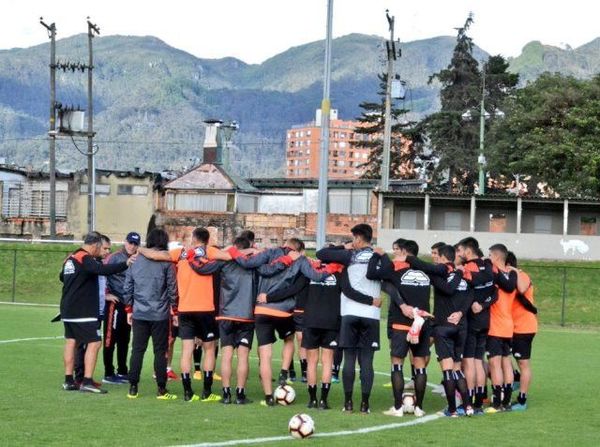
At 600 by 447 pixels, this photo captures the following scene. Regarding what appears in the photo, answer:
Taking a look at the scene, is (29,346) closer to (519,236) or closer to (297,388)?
(297,388)

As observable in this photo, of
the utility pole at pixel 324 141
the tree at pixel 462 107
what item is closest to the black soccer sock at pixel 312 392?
the utility pole at pixel 324 141

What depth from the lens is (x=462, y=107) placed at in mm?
86438

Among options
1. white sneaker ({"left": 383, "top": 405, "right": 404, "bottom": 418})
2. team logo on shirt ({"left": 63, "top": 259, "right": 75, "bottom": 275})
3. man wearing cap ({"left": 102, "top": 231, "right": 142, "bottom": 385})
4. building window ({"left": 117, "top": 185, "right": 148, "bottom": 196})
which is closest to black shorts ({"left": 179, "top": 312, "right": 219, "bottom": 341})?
team logo on shirt ({"left": 63, "top": 259, "right": 75, "bottom": 275})

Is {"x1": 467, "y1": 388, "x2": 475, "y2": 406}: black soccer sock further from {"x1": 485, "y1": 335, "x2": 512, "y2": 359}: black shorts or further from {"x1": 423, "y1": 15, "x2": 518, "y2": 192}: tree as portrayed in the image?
{"x1": 423, "y1": 15, "x2": 518, "y2": 192}: tree

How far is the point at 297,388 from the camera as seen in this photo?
1550 centimetres

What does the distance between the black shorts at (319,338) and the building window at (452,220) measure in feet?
153

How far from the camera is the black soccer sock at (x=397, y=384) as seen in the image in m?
12.8

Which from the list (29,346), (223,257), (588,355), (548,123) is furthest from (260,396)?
(548,123)

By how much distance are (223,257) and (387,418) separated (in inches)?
108

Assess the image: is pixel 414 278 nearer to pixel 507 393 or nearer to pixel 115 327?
pixel 507 393

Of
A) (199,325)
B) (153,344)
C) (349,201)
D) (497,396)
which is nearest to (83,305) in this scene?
(153,344)

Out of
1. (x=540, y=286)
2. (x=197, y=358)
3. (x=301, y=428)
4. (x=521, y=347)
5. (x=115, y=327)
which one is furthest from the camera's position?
(x=540, y=286)

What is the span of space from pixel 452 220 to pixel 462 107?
28.4 meters

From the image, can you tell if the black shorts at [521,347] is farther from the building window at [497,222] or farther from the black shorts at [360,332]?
the building window at [497,222]
